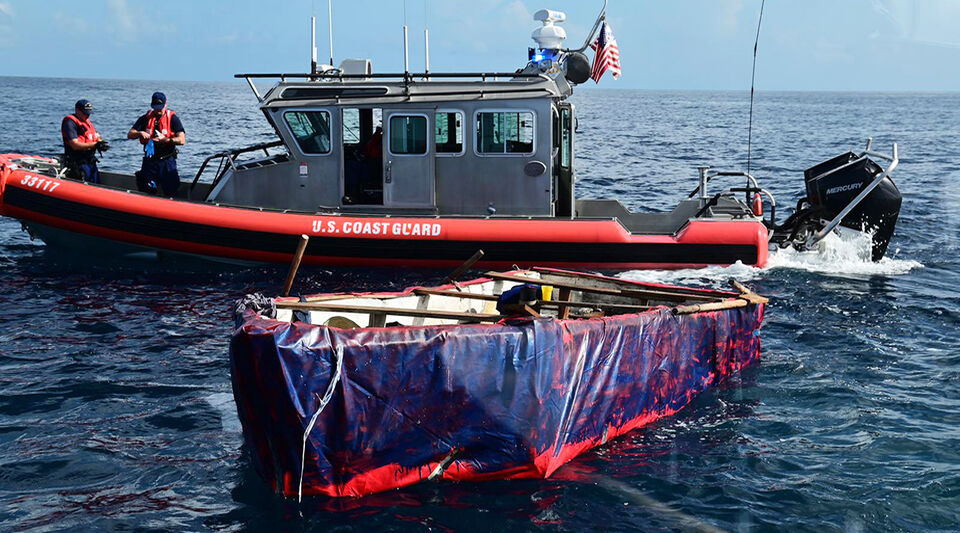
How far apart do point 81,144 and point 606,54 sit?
7.77 m

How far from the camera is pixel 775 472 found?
7379 mm

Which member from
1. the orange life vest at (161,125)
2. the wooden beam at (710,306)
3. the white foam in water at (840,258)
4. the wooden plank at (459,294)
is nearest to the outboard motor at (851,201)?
the white foam in water at (840,258)

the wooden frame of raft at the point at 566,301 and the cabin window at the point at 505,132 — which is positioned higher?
the cabin window at the point at 505,132

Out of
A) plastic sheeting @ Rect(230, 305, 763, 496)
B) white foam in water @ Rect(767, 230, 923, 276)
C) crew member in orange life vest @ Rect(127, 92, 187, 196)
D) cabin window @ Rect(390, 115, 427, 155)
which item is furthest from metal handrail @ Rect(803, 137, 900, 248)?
crew member in orange life vest @ Rect(127, 92, 187, 196)

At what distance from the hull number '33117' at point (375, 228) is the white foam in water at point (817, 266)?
2.80m

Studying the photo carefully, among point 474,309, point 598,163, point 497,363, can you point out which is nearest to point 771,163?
point 598,163

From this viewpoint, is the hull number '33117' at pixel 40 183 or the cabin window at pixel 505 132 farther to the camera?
the cabin window at pixel 505 132

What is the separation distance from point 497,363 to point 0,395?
5.00 metres

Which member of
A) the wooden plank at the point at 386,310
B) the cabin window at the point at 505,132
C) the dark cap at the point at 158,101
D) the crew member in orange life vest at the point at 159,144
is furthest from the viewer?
the crew member in orange life vest at the point at 159,144

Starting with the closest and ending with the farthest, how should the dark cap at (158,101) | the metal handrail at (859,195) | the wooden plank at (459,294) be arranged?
1. the wooden plank at (459,294)
2. the metal handrail at (859,195)
3. the dark cap at (158,101)

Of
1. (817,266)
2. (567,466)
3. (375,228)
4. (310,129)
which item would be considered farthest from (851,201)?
(567,466)

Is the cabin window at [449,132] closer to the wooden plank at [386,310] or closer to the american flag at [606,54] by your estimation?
the american flag at [606,54]

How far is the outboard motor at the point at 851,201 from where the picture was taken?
13297mm

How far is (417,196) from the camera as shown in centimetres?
1370
